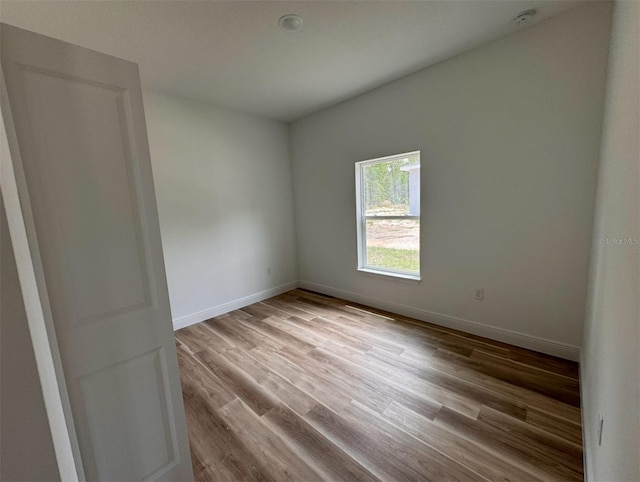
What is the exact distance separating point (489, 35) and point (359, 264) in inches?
103

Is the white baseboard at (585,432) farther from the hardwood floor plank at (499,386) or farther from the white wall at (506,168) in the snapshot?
the white wall at (506,168)

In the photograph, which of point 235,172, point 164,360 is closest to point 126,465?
point 164,360

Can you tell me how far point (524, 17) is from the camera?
1.96 meters

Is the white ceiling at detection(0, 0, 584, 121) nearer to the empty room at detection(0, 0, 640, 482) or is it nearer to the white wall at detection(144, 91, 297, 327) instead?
the empty room at detection(0, 0, 640, 482)

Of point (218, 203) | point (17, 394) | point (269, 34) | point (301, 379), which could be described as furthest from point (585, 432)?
point (218, 203)

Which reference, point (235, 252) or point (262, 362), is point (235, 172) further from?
point (262, 362)

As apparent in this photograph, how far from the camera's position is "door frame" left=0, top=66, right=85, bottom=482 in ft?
2.47

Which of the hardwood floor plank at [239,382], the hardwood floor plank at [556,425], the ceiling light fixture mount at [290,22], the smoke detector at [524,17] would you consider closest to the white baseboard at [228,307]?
the hardwood floor plank at [239,382]

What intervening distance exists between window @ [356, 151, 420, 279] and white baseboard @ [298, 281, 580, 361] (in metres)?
0.41

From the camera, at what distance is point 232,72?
2568mm

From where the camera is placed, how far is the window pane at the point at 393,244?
3.10m

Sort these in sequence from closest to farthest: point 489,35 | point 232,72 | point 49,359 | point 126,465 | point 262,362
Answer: point 49,359 < point 126,465 < point 489,35 < point 262,362 < point 232,72

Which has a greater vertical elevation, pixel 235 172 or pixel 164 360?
pixel 235 172

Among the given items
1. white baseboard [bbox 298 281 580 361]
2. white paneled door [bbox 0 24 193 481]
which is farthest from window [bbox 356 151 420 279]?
white paneled door [bbox 0 24 193 481]
